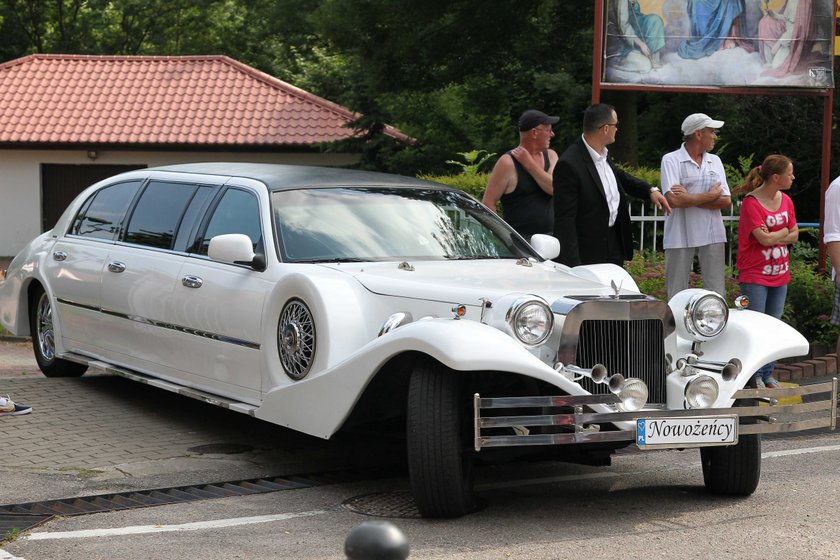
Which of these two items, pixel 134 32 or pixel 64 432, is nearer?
pixel 64 432

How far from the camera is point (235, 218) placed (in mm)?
7617

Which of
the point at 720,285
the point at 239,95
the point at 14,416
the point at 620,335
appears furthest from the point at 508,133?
the point at 620,335

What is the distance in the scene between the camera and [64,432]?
312 inches

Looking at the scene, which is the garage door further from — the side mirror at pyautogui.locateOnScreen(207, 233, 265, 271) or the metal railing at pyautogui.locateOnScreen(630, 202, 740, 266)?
the side mirror at pyautogui.locateOnScreen(207, 233, 265, 271)

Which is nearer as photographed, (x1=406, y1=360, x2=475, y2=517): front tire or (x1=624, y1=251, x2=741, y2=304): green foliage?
(x1=406, y1=360, x2=475, y2=517): front tire

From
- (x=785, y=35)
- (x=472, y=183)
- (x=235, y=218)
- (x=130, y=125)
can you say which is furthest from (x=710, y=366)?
(x=130, y=125)

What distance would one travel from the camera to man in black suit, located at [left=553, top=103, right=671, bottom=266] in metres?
8.41

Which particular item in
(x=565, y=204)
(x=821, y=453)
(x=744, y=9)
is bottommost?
(x=821, y=453)

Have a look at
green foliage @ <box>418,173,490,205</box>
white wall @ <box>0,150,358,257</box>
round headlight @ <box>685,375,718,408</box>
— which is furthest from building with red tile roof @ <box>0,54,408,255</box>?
round headlight @ <box>685,375,718,408</box>

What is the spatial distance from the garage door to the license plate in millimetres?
29444

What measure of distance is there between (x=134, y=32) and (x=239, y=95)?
20266mm

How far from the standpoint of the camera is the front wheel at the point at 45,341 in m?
9.72

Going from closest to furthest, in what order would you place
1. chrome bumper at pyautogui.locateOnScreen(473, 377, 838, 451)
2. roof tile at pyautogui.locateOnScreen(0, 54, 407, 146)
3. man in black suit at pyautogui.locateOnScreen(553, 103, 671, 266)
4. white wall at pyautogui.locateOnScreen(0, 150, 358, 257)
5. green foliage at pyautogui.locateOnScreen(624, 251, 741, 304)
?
1. chrome bumper at pyautogui.locateOnScreen(473, 377, 838, 451)
2. man in black suit at pyautogui.locateOnScreen(553, 103, 671, 266)
3. green foliage at pyautogui.locateOnScreen(624, 251, 741, 304)
4. roof tile at pyautogui.locateOnScreen(0, 54, 407, 146)
5. white wall at pyautogui.locateOnScreen(0, 150, 358, 257)

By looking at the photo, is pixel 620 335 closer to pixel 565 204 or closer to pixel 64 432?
pixel 565 204
